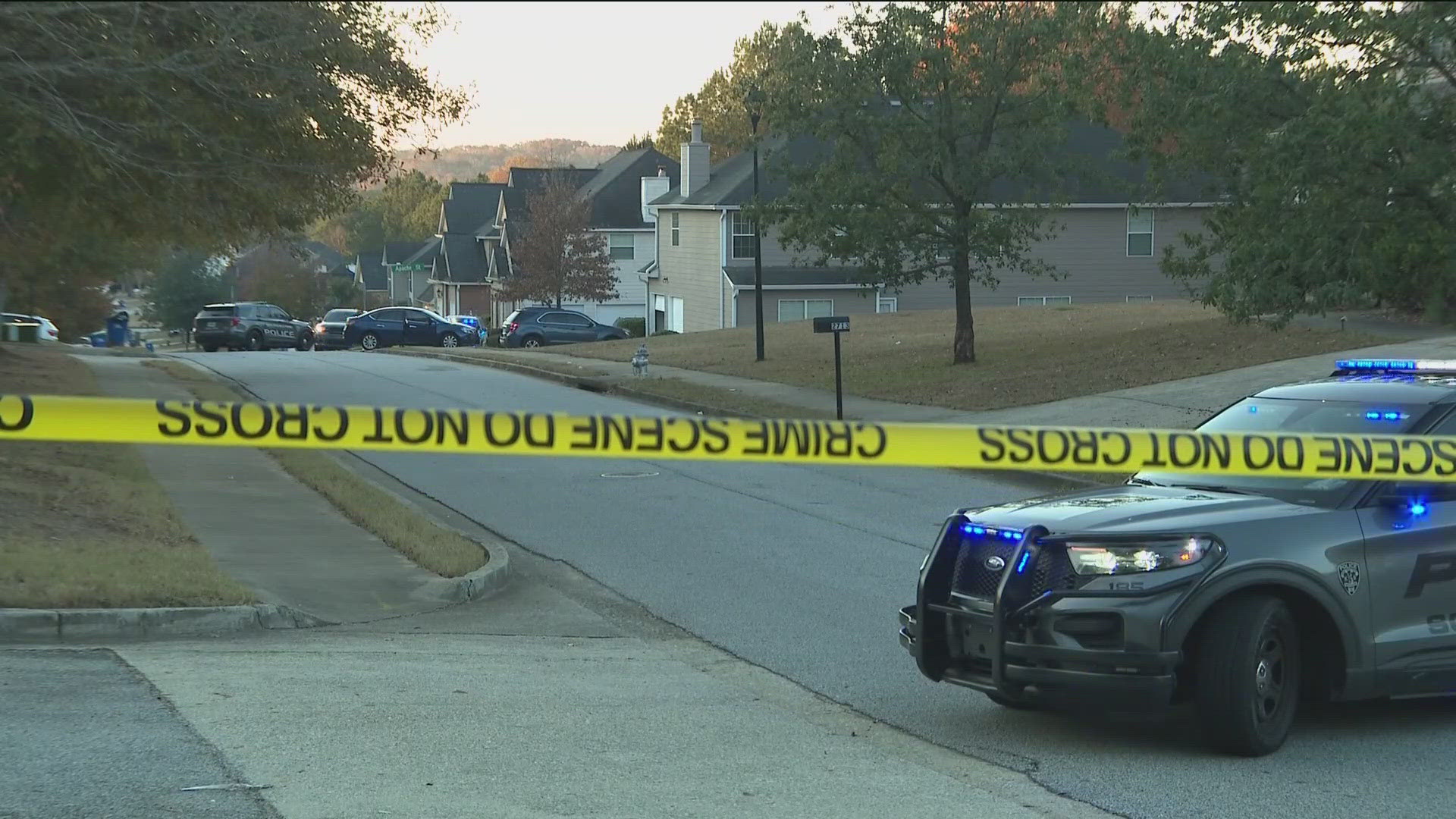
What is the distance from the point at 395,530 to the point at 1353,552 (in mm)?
8078

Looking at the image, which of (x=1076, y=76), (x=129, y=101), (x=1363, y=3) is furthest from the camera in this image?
(x=1076, y=76)

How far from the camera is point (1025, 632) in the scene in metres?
6.35

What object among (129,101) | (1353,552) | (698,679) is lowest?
(698,679)

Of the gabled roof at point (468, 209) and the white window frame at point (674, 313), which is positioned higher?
the gabled roof at point (468, 209)

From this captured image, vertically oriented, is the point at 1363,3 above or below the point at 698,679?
above

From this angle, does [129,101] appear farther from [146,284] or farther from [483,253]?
[483,253]

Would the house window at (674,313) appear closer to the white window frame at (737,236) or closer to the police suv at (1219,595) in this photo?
the white window frame at (737,236)

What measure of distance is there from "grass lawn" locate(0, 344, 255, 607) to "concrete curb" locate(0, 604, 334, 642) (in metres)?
0.15

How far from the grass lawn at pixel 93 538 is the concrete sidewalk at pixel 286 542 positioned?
0.28 meters

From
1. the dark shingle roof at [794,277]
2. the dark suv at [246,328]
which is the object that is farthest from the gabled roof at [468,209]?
the dark shingle roof at [794,277]

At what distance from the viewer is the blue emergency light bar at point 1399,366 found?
777cm

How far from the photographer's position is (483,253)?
277 ft

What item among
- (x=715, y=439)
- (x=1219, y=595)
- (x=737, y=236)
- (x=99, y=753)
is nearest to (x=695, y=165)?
(x=737, y=236)

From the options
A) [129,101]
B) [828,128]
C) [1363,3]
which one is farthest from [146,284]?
[1363,3]
